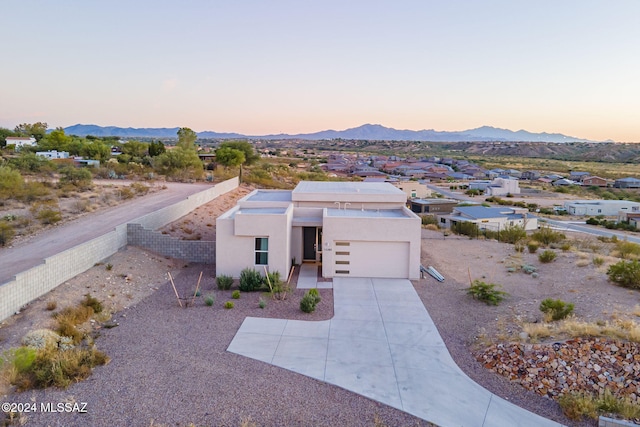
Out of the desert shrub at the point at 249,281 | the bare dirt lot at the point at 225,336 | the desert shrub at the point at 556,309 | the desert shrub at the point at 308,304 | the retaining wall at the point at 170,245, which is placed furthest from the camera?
the retaining wall at the point at 170,245

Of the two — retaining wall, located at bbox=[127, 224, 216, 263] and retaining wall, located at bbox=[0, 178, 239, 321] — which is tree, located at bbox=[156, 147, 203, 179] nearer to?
retaining wall, located at bbox=[0, 178, 239, 321]

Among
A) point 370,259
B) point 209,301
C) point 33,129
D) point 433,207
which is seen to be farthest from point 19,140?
point 370,259

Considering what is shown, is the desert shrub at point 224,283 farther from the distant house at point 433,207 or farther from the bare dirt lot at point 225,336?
the distant house at point 433,207

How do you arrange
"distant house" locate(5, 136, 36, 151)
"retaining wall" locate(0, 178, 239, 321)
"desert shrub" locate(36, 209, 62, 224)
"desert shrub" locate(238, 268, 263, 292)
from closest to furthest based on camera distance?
"retaining wall" locate(0, 178, 239, 321), "desert shrub" locate(238, 268, 263, 292), "desert shrub" locate(36, 209, 62, 224), "distant house" locate(5, 136, 36, 151)

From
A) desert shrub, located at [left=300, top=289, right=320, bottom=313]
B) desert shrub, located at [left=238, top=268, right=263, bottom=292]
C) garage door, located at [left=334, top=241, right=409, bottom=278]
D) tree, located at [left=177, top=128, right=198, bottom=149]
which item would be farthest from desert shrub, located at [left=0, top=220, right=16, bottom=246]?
tree, located at [left=177, top=128, right=198, bottom=149]

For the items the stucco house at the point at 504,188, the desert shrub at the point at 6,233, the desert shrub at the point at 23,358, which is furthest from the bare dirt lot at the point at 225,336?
the stucco house at the point at 504,188
